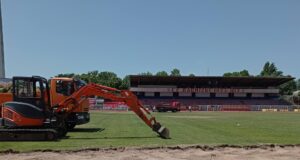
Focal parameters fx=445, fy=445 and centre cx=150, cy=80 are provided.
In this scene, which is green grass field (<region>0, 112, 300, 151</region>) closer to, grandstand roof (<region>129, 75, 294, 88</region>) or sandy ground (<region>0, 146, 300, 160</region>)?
sandy ground (<region>0, 146, 300, 160</region>)

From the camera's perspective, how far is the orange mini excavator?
18.5 meters

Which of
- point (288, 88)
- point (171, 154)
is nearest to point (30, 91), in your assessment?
point (171, 154)

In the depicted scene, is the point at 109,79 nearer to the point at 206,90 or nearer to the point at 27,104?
the point at 206,90

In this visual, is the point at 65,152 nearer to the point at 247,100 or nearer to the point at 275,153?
the point at 275,153

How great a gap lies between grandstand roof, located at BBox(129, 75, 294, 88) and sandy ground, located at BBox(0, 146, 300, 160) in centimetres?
9581

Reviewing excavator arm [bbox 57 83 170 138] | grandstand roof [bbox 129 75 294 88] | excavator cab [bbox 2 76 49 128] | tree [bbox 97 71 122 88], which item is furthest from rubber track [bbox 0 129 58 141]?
tree [bbox 97 71 122 88]

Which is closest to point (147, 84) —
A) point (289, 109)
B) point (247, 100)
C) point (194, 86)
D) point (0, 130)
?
point (194, 86)

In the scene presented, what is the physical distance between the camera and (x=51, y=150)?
14977 mm

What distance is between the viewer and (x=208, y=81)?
380 ft

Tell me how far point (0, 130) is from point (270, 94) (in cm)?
10631

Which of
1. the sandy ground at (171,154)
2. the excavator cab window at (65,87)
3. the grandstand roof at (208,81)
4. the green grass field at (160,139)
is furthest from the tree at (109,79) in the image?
the sandy ground at (171,154)

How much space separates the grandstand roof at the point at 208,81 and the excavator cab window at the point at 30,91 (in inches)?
3581

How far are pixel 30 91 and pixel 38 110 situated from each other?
101 centimetres

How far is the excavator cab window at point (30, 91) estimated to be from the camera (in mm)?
19453
